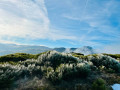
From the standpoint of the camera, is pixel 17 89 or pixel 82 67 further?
pixel 82 67

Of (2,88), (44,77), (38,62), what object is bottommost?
(2,88)

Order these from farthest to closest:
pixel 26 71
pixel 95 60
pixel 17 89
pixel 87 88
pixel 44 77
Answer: pixel 95 60, pixel 26 71, pixel 44 77, pixel 87 88, pixel 17 89

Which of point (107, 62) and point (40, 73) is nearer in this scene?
point (40, 73)

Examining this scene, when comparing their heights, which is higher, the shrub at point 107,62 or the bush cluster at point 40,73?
the shrub at point 107,62

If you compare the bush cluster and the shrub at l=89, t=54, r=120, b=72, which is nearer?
the bush cluster

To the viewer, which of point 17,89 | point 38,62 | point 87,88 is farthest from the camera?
point 38,62

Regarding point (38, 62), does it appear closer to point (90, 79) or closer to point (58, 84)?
point (58, 84)

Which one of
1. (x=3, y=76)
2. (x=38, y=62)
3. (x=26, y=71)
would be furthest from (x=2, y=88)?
(x=38, y=62)

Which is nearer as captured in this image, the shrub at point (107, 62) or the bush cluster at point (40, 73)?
the bush cluster at point (40, 73)

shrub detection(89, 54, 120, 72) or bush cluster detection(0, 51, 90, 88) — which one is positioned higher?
shrub detection(89, 54, 120, 72)

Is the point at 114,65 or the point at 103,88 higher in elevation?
the point at 114,65

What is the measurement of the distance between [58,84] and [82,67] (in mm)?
1861

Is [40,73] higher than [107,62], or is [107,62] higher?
[107,62]

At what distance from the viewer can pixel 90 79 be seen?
19.8 feet
